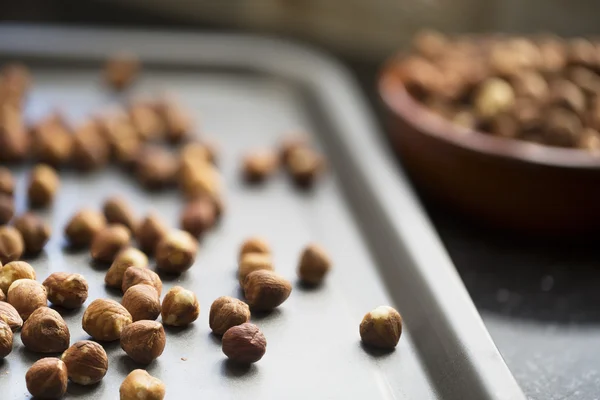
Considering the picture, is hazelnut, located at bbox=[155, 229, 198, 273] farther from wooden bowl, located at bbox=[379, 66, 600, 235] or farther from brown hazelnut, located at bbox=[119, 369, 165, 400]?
wooden bowl, located at bbox=[379, 66, 600, 235]

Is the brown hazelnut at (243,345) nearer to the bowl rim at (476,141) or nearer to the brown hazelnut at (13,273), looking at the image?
the brown hazelnut at (13,273)

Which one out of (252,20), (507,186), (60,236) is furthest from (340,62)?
(60,236)

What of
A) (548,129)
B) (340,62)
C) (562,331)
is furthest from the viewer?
(340,62)

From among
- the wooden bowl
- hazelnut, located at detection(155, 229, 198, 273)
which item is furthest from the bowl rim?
hazelnut, located at detection(155, 229, 198, 273)

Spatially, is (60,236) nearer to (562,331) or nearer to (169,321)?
(169,321)

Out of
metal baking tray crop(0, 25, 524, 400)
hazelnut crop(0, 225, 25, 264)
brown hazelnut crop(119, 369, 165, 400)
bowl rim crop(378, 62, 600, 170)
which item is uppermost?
hazelnut crop(0, 225, 25, 264)

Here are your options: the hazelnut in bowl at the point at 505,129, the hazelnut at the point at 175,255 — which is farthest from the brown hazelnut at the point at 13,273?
the hazelnut in bowl at the point at 505,129
